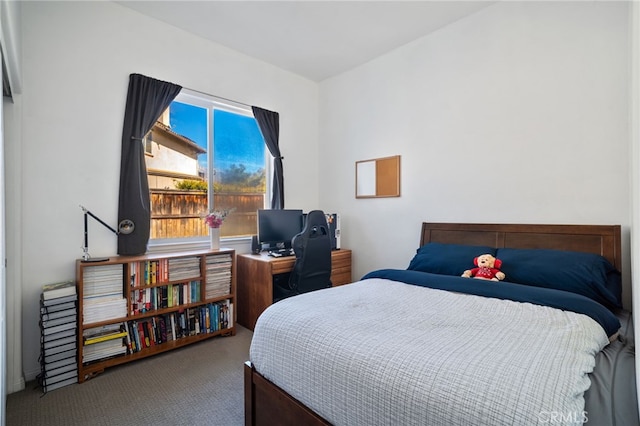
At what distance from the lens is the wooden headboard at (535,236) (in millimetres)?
2105

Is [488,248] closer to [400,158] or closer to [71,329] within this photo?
[400,158]

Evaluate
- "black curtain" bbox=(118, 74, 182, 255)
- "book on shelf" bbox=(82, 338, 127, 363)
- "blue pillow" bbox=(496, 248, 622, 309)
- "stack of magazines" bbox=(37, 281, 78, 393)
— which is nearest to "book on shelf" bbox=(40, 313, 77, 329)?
"stack of magazines" bbox=(37, 281, 78, 393)

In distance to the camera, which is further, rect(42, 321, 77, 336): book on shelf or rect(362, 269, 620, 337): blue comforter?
rect(42, 321, 77, 336): book on shelf

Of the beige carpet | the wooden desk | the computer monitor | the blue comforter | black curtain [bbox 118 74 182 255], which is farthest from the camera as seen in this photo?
the computer monitor

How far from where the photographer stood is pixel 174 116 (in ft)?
10.4

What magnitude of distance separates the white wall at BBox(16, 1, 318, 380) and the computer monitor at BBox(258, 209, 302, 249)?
135 centimetres

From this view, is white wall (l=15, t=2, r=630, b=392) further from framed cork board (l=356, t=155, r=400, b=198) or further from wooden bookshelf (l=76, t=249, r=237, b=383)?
wooden bookshelf (l=76, t=249, r=237, b=383)

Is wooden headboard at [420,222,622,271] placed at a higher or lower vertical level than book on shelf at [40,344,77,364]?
higher

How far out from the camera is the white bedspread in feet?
2.88

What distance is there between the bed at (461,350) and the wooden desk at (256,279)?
1.13 m

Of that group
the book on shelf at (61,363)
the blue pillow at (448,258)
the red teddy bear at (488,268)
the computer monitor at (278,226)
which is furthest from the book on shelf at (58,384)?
the red teddy bear at (488,268)

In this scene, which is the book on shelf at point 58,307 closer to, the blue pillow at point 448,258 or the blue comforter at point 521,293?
the blue comforter at point 521,293

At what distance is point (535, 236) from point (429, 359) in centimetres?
192

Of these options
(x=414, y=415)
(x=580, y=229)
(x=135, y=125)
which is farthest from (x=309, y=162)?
(x=414, y=415)
